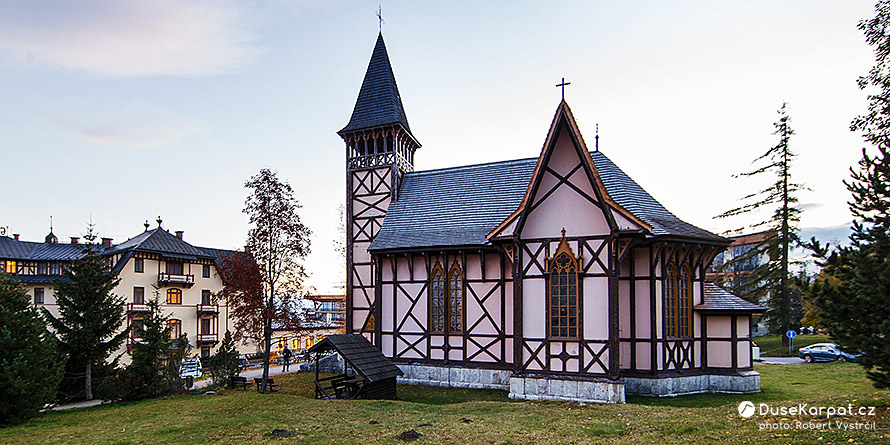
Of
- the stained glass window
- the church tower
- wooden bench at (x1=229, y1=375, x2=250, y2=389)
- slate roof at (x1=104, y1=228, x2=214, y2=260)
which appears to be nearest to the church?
the stained glass window

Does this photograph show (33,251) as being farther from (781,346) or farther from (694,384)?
(781,346)

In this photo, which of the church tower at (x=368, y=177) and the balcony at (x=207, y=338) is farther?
the balcony at (x=207, y=338)

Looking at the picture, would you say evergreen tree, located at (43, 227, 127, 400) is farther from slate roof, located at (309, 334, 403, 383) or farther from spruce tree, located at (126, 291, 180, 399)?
slate roof, located at (309, 334, 403, 383)

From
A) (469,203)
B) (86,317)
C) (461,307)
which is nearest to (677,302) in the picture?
(461,307)

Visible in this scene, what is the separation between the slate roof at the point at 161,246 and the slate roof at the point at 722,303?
117ft

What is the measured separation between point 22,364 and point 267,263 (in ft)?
26.3

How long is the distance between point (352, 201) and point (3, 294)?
45.5 feet

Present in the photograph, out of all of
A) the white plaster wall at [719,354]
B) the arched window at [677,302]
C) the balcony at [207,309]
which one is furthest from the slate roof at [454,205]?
the balcony at [207,309]

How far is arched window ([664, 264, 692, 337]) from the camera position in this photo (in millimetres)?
17469

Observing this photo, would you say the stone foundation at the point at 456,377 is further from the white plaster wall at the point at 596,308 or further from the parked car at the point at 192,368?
the parked car at the point at 192,368

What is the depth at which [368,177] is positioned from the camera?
998 inches

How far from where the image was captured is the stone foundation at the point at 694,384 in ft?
54.6

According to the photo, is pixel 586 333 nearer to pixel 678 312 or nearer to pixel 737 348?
pixel 678 312

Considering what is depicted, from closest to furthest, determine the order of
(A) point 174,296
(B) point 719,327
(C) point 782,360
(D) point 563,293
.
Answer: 1. (D) point 563,293
2. (B) point 719,327
3. (C) point 782,360
4. (A) point 174,296
